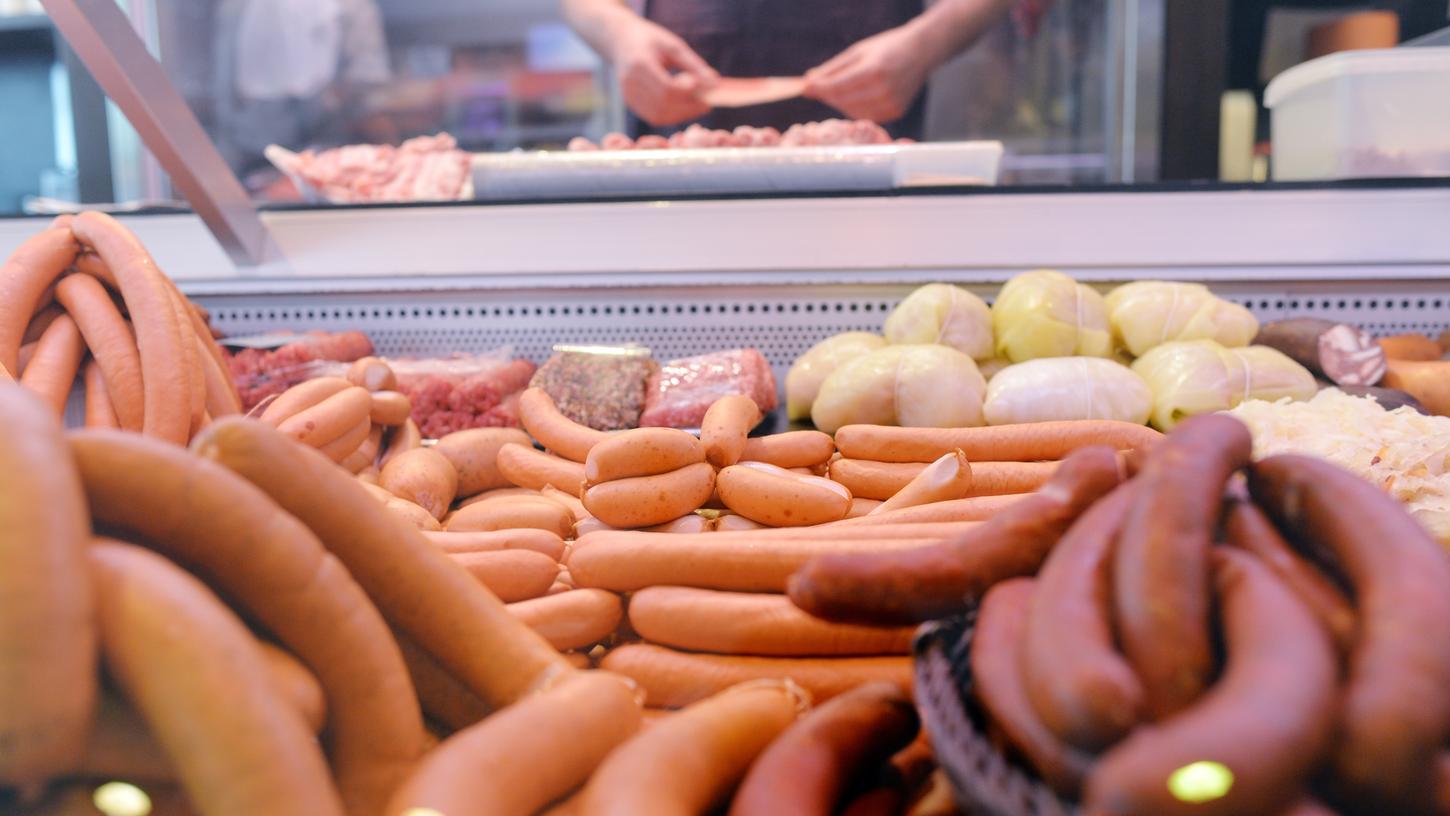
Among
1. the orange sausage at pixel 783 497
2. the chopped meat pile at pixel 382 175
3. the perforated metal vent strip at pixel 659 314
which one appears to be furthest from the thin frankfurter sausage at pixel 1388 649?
the chopped meat pile at pixel 382 175

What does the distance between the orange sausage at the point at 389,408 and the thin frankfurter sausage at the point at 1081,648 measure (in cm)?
174

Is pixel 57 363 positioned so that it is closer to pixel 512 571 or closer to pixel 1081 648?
pixel 512 571

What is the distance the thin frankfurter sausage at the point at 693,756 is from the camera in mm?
838

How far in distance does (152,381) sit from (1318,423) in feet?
7.36

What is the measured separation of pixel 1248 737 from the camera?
63 cm

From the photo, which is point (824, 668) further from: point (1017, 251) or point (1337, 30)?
point (1337, 30)

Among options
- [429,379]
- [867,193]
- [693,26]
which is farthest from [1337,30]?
[429,379]

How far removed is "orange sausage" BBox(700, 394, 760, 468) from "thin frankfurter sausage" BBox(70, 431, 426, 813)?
1024 millimetres

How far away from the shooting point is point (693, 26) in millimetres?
4988

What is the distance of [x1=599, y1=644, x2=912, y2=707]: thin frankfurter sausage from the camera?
1156mm

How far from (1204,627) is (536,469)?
1.55m

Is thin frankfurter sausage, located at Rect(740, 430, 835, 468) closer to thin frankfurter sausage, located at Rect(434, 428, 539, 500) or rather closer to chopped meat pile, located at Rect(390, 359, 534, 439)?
thin frankfurter sausage, located at Rect(434, 428, 539, 500)

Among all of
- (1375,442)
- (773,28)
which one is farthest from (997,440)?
(773,28)

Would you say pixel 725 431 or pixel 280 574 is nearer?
pixel 280 574
